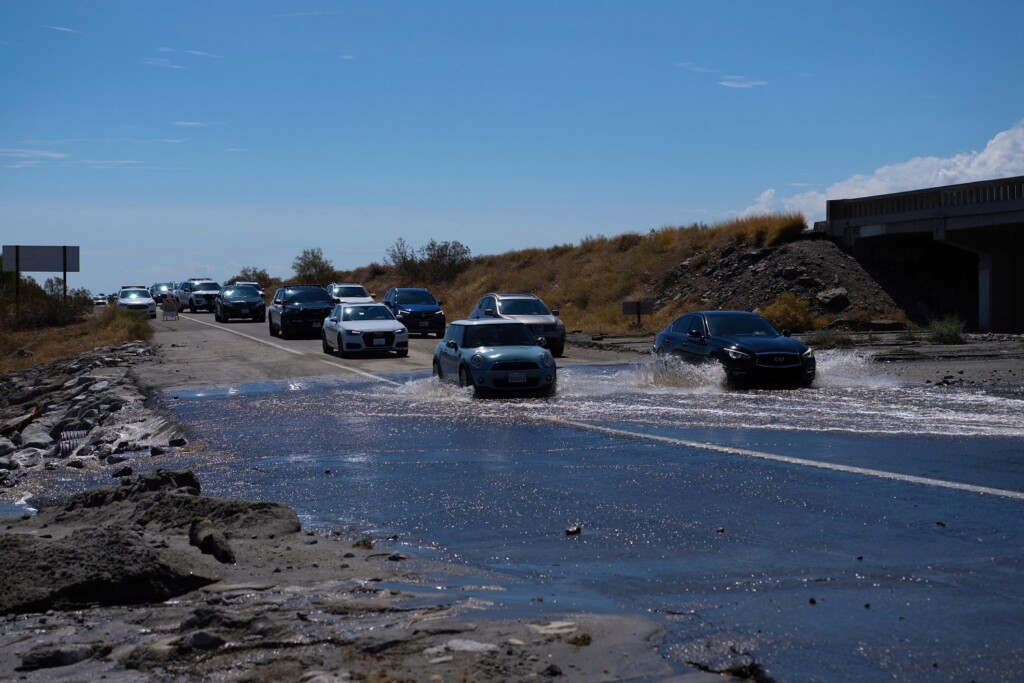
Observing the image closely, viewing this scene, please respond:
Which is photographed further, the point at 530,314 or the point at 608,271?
the point at 608,271

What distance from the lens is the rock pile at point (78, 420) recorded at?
1581cm

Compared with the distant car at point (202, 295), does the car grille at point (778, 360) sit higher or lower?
lower

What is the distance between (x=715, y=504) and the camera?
1053cm

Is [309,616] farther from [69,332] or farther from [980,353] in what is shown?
[69,332]

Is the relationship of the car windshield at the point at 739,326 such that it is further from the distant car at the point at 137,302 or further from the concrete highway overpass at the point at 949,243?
the distant car at the point at 137,302

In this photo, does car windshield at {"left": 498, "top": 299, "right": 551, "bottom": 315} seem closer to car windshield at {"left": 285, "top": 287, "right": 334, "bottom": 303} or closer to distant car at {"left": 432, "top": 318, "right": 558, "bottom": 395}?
distant car at {"left": 432, "top": 318, "right": 558, "bottom": 395}

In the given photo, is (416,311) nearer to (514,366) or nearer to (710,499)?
(514,366)

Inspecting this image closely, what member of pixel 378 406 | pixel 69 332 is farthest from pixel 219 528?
pixel 69 332

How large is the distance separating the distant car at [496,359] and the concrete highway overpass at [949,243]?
67.4ft

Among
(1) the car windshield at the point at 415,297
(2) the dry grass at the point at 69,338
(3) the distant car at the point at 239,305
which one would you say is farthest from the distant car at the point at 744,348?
(3) the distant car at the point at 239,305

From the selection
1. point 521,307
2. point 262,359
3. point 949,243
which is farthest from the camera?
point 949,243

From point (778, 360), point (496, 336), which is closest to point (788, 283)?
point (778, 360)

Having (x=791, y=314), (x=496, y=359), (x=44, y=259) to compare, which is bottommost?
(x=496, y=359)

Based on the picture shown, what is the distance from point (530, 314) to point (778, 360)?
1286cm
